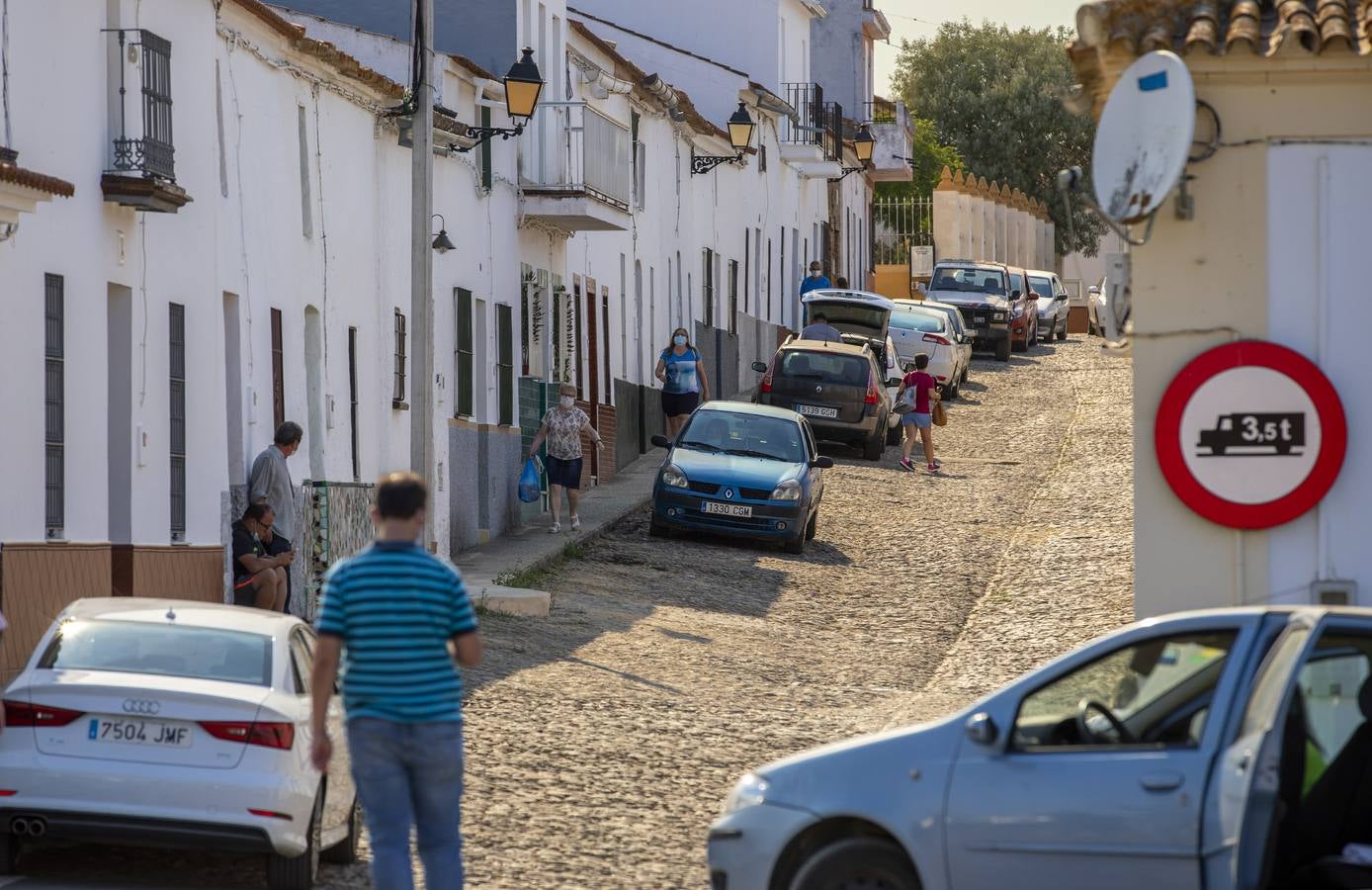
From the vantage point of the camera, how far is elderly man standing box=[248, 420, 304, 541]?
1984 cm

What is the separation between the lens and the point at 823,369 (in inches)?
1351

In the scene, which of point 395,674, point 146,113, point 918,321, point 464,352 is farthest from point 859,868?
point 918,321

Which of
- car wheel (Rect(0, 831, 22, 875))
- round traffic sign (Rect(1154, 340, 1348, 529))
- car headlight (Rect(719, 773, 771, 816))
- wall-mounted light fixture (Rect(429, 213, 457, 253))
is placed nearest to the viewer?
car headlight (Rect(719, 773, 771, 816))

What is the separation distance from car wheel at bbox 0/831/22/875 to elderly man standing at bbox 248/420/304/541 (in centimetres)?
914

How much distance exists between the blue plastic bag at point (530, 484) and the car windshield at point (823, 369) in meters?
7.30

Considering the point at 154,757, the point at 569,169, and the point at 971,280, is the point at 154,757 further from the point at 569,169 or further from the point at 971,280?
the point at 971,280

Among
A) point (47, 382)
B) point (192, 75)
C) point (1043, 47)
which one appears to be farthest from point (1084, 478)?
point (1043, 47)

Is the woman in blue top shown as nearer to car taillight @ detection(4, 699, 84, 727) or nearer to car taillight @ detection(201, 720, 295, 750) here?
car taillight @ detection(201, 720, 295, 750)

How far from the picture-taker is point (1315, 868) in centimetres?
795

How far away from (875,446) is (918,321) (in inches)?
348

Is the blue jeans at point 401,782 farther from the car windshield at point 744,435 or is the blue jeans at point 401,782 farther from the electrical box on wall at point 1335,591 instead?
the car windshield at point 744,435

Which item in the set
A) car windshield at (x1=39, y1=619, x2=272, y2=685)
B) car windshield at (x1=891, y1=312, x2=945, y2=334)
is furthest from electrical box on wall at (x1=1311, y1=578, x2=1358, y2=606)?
car windshield at (x1=891, y1=312, x2=945, y2=334)

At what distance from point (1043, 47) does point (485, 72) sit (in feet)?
198

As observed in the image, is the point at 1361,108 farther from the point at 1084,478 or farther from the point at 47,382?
the point at 1084,478
